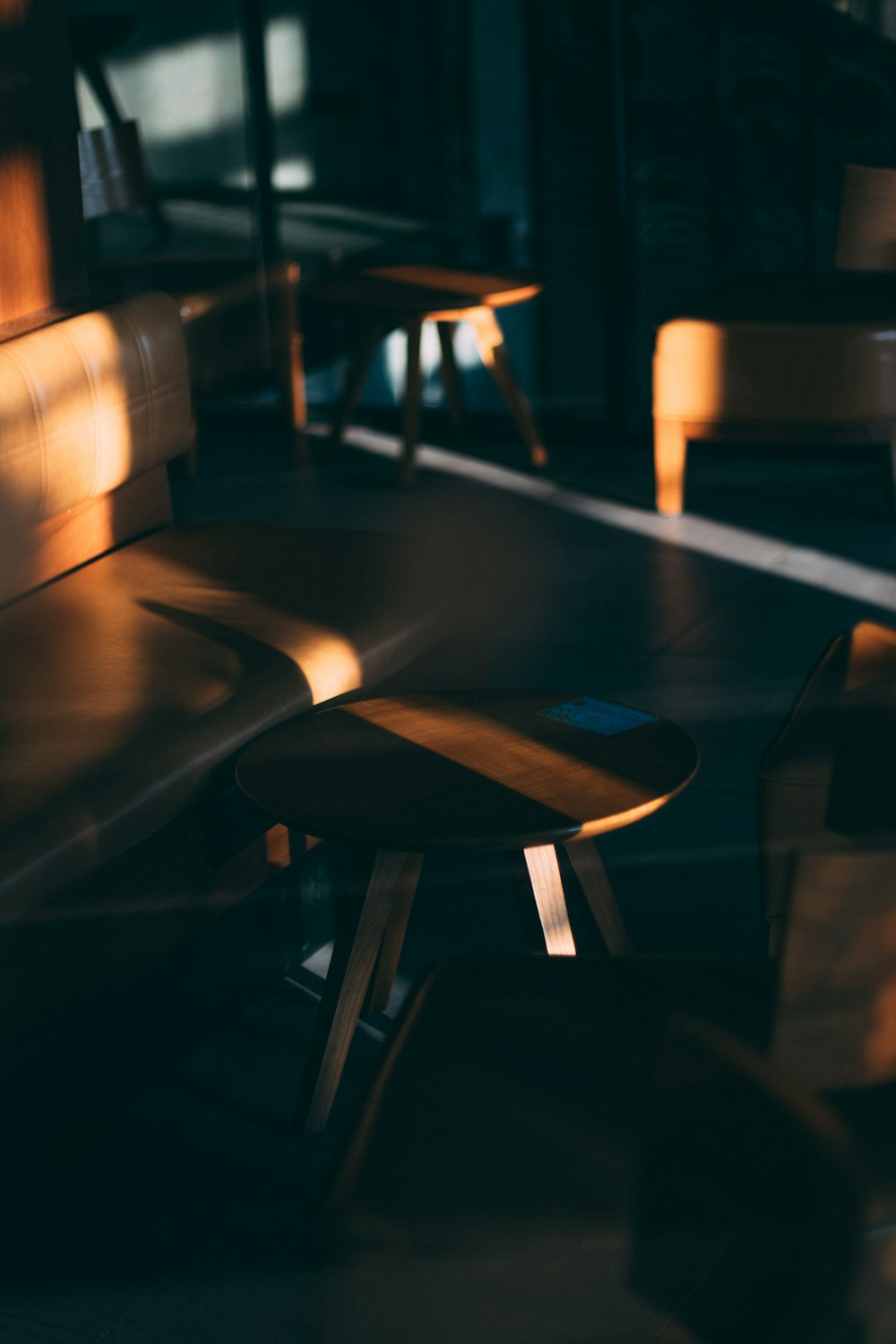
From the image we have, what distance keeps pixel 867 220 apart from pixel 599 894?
11.0ft

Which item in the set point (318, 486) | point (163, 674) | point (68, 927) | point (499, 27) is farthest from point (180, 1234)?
point (499, 27)

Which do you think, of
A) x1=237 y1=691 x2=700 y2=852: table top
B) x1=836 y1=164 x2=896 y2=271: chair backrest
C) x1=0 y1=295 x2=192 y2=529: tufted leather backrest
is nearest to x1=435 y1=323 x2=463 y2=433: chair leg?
x1=836 y1=164 x2=896 y2=271: chair backrest

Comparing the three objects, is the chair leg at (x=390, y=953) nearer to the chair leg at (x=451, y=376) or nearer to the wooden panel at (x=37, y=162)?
the wooden panel at (x=37, y=162)

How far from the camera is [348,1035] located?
221 cm

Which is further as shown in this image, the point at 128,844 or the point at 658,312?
the point at 658,312

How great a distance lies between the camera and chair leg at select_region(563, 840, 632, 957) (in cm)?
226

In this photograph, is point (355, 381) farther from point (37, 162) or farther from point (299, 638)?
point (299, 638)

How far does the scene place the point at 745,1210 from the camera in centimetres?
147

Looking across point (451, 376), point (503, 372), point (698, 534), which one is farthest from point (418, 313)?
Result: point (698, 534)

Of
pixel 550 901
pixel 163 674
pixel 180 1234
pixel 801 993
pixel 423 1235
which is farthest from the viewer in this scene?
pixel 163 674

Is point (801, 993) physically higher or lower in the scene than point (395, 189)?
lower

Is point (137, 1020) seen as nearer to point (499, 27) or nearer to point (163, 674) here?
point (163, 674)

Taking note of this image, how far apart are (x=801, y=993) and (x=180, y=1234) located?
40.5 inches

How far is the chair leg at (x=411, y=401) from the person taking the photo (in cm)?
526
